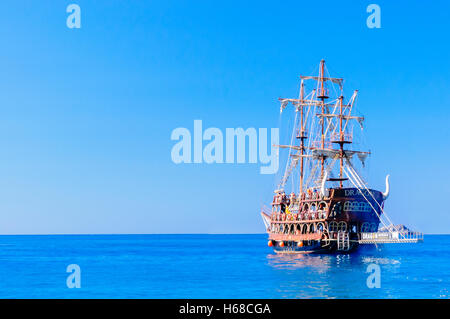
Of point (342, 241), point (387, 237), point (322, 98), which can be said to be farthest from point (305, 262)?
point (322, 98)

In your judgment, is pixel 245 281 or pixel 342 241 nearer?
pixel 245 281

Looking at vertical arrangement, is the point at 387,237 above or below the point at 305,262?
above

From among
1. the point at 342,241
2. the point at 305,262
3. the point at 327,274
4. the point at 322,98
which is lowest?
the point at 305,262

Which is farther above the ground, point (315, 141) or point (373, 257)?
point (315, 141)

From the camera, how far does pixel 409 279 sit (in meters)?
58.5

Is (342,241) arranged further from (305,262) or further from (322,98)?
(322,98)

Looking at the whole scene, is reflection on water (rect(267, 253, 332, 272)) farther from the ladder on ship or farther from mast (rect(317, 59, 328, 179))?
mast (rect(317, 59, 328, 179))

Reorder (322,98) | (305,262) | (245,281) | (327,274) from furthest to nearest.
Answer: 1. (322,98)
2. (305,262)
3. (327,274)
4. (245,281)

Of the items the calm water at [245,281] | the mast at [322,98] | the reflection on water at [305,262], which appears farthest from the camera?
the mast at [322,98]

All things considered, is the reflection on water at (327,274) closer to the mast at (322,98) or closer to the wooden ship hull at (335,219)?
the wooden ship hull at (335,219)

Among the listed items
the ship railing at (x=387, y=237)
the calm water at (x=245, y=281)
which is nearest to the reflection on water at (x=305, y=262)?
the calm water at (x=245, y=281)
